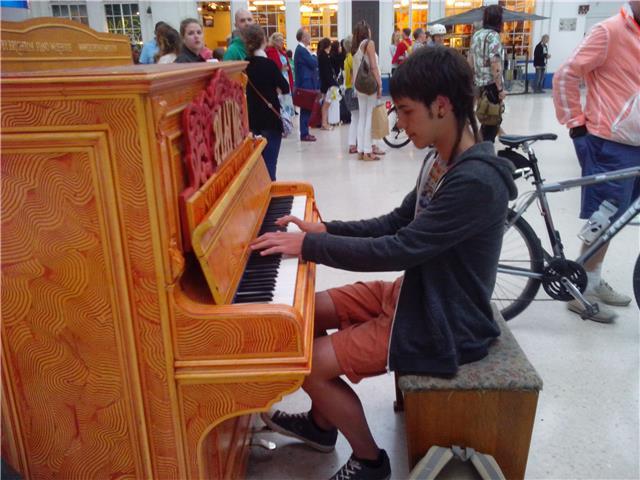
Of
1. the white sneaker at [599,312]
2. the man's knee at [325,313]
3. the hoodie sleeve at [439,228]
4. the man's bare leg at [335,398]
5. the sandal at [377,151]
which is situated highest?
the hoodie sleeve at [439,228]

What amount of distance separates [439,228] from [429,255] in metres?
0.08

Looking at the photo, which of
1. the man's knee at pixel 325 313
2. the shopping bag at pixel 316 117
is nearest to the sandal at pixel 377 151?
the shopping bag at pixel 316 117

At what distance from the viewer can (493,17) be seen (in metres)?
5.29

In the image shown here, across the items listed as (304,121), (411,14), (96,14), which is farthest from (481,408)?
(411,14)

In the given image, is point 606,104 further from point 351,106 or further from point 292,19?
point 292,19

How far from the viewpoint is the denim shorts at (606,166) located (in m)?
2.74

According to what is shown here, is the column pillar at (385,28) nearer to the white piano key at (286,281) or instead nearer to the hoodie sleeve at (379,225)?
the hoodie sleeve at (379,225)

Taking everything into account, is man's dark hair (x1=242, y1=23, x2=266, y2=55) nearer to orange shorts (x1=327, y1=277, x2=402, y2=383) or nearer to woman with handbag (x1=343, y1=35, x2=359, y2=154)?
woman with handbag (x1=343, y1=35, x2=359, y2=154)

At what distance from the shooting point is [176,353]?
4.44 feet

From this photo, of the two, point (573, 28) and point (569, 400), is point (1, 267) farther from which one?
point (573, 28)

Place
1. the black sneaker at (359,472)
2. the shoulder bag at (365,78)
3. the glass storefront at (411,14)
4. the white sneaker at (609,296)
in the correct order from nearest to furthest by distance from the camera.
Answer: the black sneaker at (359,472)
the white sneaker at (609,296)
the shoulder bag at (365,78)
the glass storefront at (411,14)

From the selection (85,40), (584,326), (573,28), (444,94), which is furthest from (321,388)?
(573,28)

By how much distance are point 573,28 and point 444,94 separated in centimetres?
1884

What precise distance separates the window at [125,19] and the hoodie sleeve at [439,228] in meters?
16.2
